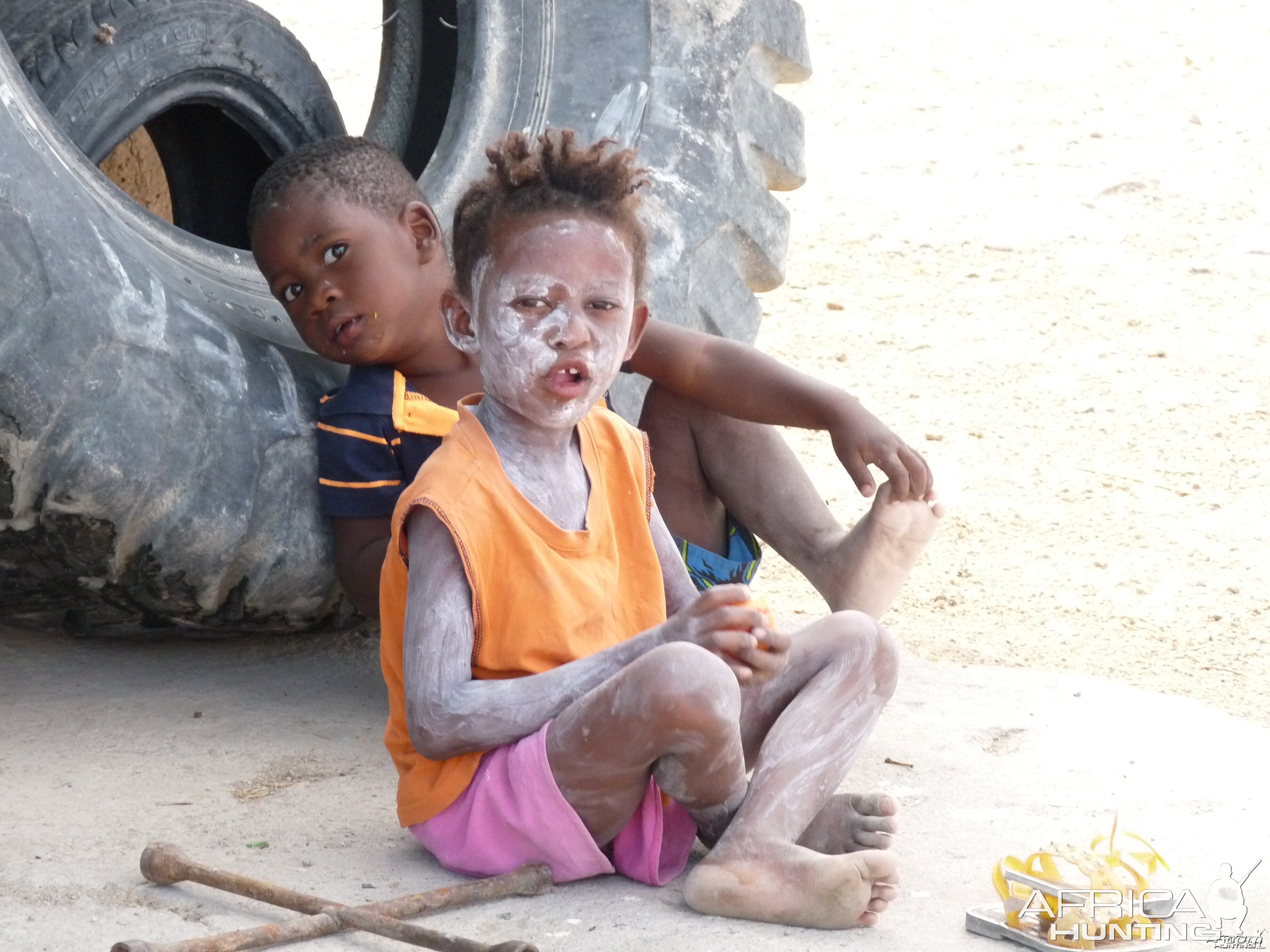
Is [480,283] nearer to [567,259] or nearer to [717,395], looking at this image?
[567,259]

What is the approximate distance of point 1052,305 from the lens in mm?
4758

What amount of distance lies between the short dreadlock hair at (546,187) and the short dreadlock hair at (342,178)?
503 mm

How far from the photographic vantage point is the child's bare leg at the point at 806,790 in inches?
64.4

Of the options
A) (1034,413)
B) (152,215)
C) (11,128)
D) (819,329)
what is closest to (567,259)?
(11,128)

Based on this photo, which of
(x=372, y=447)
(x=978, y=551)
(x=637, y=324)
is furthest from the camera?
(x=978, y=551)

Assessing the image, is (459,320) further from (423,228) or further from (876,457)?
(876,457)

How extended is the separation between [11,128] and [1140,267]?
12.3ft

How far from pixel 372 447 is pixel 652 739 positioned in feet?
2.49

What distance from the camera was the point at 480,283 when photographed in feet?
6.19

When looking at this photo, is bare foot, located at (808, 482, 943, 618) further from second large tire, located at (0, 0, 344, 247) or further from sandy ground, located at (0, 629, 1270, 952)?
second large tire, located at (0, 0, 344, 247)

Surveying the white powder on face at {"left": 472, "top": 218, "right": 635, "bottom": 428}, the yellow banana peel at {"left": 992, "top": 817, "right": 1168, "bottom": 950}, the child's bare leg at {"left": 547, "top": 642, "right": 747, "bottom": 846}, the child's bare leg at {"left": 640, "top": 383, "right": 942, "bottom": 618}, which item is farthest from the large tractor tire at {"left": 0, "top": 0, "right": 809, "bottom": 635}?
the yellow banana peel at {"left": 992, "top": 817, "right": 1168, "bottom": 950}

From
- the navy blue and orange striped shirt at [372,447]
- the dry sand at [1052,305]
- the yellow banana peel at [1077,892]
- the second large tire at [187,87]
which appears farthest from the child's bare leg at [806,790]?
the second large tire at [187,87]

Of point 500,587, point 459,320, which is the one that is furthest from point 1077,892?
point 459,320

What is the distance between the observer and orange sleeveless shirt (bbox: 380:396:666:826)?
69.7 inches
